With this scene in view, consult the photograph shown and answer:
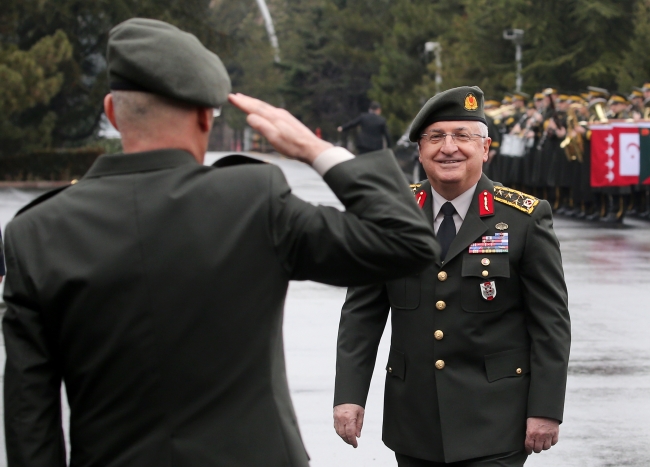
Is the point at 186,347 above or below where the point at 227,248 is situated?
below

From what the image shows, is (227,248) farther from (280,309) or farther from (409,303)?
(409,303)

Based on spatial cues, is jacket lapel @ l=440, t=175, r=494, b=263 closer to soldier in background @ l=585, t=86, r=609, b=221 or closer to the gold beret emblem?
the gold beret emblem

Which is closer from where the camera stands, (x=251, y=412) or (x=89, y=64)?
(x=251, y=412)

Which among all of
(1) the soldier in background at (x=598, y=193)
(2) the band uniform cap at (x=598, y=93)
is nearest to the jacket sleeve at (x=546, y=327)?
(1) the soldier in background at (x=598, y=193)

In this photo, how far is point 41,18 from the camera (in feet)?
118

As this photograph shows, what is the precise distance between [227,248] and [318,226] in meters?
0.18

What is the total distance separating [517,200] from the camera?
406 cm

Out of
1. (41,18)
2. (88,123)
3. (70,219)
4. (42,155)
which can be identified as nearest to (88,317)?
(70,219)

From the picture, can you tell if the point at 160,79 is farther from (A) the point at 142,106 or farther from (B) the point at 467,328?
(B) the point at 467,328

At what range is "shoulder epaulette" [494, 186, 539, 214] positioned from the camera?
4023 millimetres

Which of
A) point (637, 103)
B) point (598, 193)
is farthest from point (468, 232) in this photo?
point (637, 103)

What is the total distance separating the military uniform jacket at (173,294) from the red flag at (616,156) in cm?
1884

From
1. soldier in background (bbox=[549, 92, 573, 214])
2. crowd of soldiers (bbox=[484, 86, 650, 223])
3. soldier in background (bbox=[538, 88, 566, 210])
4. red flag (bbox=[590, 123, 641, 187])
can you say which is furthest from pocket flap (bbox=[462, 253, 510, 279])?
soldier in background (bbox=[538, 88, 566, 210])

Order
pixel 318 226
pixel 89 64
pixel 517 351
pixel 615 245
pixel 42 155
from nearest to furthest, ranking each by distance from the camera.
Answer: pixel 318 226 → pixel 517 351 → pixel 615 245 → pixel 42 155 → pixel 89 64
